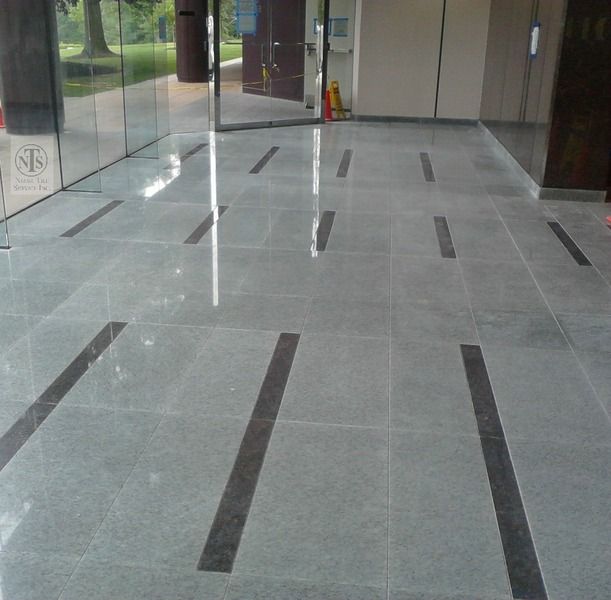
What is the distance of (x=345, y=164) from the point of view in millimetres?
8516

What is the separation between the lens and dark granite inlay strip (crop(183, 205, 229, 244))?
563 centimetres

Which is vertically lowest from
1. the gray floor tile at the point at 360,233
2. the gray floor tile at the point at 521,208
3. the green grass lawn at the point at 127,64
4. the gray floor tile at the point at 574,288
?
the gray floor tile at the point at 574,288

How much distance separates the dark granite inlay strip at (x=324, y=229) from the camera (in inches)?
220

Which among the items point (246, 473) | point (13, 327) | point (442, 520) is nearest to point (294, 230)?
point (13, 327)

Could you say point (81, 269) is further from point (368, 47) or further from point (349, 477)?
point (368, 47)

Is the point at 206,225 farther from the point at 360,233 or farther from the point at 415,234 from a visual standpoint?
the point at 415,234

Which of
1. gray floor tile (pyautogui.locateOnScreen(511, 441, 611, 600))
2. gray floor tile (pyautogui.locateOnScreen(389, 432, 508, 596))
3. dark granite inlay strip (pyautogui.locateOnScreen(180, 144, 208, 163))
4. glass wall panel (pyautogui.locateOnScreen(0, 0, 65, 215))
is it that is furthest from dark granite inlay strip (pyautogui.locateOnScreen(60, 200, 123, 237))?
gray floor tile (pyautogui.locateOnScreen(511, 441, 611, 600))

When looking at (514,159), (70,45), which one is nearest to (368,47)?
(514,159)

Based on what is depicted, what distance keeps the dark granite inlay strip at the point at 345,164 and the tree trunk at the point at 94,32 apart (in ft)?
9.00

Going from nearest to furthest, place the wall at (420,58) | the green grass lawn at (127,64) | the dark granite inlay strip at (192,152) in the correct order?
the green grass lawn at (127,64) < the dark granite inlay strip at (192,152) < the wall at (420,58)

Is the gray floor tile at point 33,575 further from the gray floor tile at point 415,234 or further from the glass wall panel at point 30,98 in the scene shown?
the glass wall panel at point 30,98

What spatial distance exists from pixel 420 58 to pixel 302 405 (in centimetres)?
929

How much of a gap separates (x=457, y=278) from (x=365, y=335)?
121cm

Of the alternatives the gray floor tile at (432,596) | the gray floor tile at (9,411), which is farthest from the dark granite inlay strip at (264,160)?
the gray floor tile at (432,596)
